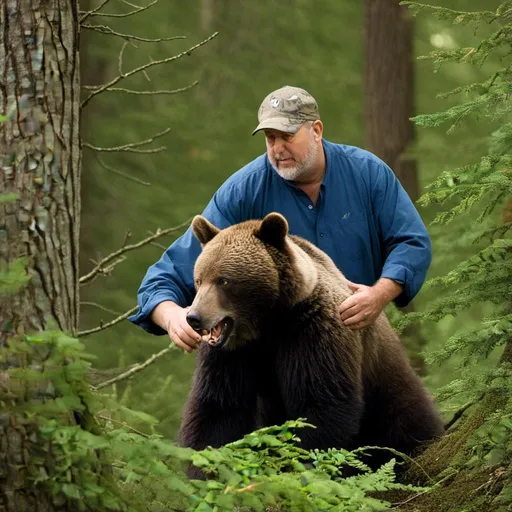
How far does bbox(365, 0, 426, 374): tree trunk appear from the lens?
11625mm

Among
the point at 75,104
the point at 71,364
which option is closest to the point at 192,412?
the point at 75,104

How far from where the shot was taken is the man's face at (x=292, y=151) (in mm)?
5484

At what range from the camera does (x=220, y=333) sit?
4789 mm

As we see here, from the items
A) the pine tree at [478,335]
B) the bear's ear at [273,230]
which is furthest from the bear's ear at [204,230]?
the pine tree at [478,335]

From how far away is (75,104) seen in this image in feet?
12.4

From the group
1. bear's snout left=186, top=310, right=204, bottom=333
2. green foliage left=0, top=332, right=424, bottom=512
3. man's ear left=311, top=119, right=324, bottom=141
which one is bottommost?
green foliage left=0, top=332, right=424, bottom=512

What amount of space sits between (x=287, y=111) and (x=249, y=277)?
1.13 m

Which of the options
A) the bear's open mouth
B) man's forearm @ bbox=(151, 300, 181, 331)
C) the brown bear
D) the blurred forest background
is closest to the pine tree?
the brown bear

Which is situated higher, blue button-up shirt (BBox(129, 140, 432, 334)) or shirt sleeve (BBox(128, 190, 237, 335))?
blue button-up shirt (BBox(129, 140, 432, 334))

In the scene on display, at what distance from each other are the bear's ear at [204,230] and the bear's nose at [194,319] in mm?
609

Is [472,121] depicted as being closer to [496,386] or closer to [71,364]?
[496,386]

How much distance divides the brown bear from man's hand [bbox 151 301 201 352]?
0.26ft

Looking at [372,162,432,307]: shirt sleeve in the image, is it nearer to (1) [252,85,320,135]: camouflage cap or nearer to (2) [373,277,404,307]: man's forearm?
(2) [373,277,404,307]: man's forearm

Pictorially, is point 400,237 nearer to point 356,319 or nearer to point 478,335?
point 356,319
